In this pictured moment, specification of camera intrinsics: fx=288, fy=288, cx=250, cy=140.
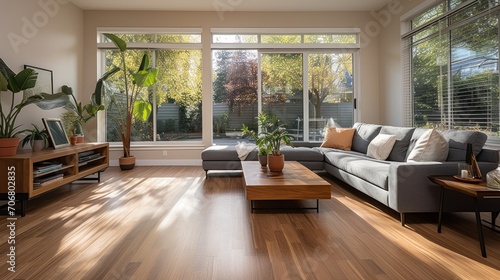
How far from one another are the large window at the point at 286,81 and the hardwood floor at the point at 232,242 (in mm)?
2755

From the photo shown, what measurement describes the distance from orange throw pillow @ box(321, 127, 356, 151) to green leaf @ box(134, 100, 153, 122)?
11.1 ft

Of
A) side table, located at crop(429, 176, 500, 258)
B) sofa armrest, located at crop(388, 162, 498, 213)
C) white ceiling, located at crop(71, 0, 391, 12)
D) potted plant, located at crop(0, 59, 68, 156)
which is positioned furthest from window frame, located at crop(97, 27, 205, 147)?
side table, located at crop(429, 176, 500, 258)

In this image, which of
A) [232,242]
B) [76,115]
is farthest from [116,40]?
[232,242]

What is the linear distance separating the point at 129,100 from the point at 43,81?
1630mm

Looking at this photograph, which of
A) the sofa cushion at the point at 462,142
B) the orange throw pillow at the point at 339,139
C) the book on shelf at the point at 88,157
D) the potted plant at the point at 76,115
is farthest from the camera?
the orange throw pillow at the point at 339,139

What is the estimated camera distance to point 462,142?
2.82m

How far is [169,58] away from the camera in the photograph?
585 centimetres

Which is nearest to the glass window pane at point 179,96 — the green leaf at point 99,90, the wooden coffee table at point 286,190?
the green leaf at point 99,90

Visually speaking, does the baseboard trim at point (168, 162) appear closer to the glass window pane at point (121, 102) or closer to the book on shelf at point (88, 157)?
the glass window pane at point (121, 102)

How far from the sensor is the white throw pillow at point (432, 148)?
287cm

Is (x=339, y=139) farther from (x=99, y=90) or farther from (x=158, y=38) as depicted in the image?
(x=99, y=90)

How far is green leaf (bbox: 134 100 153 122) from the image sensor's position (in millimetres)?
5534

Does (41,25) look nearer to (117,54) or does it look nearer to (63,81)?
(63,81)

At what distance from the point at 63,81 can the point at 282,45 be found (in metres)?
4.06
